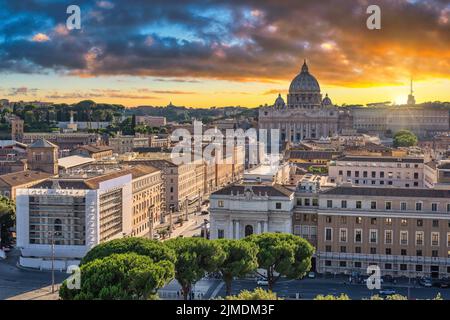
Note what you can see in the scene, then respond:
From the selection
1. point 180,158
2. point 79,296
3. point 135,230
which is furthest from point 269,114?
point 79,296

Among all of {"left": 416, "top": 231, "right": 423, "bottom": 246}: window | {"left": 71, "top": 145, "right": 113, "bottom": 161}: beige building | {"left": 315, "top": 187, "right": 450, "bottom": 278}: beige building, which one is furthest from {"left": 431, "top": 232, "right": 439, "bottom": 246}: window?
{"left": 71, "top": 145, "right": 113, "bottom": 161}: beige building

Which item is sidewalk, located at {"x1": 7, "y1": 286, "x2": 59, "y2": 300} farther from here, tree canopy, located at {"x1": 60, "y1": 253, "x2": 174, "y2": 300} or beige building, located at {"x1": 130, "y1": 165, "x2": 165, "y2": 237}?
beige building, located at {"x1": 130, "y1": 165, "x2": 165, "y2": 237}

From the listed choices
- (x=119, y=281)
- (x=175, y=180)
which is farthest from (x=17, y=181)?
(x=119, y=281)

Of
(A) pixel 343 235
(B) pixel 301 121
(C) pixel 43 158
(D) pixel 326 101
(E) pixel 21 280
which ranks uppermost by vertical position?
(D) pixel 326 101

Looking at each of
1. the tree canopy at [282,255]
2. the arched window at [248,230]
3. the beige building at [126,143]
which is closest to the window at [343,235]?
the arched window at [248,230]

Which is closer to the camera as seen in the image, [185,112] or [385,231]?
[385,231]

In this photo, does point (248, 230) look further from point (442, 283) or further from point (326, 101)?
point (326, 101)
